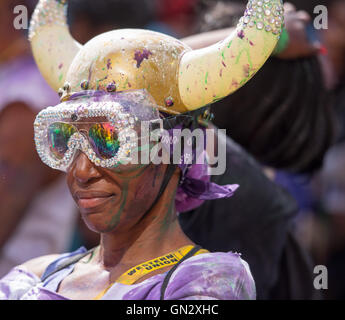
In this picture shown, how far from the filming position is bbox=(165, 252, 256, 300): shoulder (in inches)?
80.3

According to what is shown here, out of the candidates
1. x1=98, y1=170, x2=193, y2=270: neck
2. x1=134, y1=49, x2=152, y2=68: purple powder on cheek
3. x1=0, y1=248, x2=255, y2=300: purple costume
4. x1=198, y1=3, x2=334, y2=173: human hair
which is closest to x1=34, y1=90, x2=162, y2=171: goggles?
x1=134, y1=49, x2=152, y2=68: purple powder on cheek

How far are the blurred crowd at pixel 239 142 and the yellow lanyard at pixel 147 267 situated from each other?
695 mm

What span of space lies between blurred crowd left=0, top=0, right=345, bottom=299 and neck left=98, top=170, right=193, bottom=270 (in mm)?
638

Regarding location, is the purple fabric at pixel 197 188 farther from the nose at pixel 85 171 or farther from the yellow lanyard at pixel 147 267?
the nose at pixel 85 171

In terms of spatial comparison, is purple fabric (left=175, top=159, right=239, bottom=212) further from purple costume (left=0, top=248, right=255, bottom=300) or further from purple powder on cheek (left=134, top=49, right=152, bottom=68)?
purple powder on cheek (left=134, top=49, right=152, bottom=68)

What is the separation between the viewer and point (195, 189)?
8.04ft

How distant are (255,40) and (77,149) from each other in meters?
0.66

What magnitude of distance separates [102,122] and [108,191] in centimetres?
22

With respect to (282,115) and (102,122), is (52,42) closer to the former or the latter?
(102,122)

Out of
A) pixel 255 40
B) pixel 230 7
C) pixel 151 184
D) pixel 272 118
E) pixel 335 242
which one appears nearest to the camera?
pixel 255 40

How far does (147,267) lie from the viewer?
7.22 ft

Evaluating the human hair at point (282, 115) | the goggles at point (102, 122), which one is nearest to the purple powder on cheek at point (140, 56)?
the goggles at point (102, 122)
